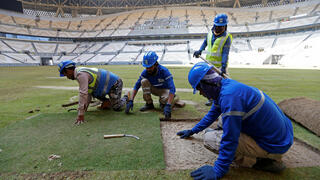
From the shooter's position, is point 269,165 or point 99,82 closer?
point 269,165

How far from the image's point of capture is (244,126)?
1769 mm

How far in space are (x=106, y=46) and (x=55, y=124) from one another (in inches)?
1722

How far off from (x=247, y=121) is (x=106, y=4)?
179 ft

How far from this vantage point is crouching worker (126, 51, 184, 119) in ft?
11.7

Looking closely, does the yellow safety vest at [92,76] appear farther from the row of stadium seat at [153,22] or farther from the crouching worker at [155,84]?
the row of stadium seat at [153,22]

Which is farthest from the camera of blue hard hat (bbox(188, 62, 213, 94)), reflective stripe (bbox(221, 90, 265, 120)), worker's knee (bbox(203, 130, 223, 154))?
worker's knee (bbox(203, 130, 223, 154))

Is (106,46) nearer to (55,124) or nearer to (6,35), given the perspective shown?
(6,35)

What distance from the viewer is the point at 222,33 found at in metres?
4.16

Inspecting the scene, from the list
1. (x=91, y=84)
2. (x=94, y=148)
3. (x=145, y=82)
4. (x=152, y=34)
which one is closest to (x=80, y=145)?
(x=94, y=148)

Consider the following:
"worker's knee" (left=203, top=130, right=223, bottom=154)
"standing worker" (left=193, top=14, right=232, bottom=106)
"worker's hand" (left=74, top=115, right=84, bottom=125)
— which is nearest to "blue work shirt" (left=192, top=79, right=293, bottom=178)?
"worker's knee" (left=203, top=130, right=223, bottom=154)

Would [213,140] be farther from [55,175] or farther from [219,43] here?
[219,43]

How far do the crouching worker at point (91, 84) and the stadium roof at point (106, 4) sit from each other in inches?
1922

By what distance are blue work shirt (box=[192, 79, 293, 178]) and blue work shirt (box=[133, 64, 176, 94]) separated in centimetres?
216

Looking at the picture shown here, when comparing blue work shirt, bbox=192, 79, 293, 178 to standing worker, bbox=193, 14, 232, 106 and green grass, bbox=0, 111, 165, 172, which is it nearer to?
green grass, bbox=0, 111, 165, 172
